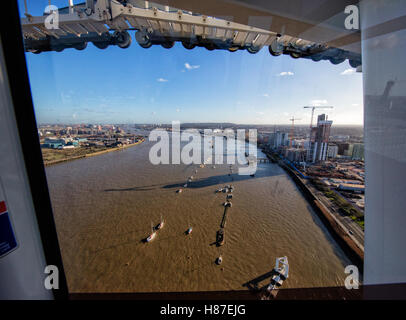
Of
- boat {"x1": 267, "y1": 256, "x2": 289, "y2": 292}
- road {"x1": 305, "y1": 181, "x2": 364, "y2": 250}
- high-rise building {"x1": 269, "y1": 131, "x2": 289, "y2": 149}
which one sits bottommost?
road {"x1": 305, "y1": 181, "x2": 364, "y2": 250}

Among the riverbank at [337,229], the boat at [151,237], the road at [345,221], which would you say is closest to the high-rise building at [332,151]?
the riverbank at [337,229]

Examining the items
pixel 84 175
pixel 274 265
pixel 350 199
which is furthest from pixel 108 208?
pixel 350 199

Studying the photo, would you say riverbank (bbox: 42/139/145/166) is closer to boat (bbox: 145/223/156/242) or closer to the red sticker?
boat (bbox: 145/223/156/242)

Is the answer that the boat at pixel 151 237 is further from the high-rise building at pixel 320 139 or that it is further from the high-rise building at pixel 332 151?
the high-rise building at pixel 332 151

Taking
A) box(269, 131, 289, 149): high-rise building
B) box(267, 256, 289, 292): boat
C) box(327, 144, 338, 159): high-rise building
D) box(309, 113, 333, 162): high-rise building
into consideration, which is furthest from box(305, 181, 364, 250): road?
box(269, 131, 289, 149): high-rise building

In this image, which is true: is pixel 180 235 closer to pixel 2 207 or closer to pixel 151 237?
pixel 151 237
